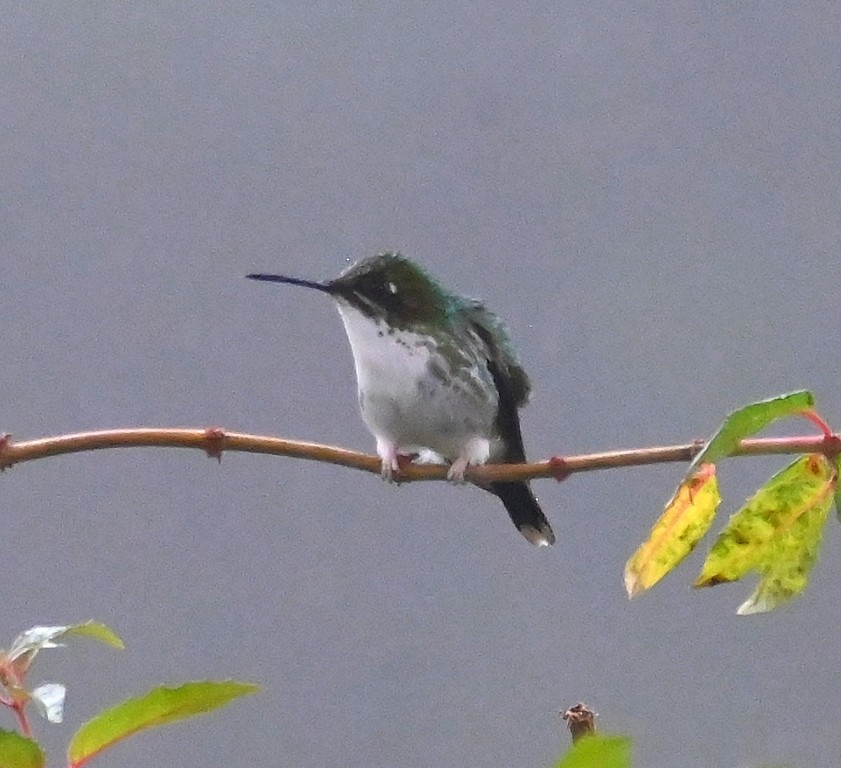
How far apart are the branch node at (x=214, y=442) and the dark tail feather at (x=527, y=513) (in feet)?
1.57

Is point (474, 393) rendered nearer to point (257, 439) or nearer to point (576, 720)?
point (257, 439)

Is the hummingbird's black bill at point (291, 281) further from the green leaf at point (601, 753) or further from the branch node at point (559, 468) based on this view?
the green leaf at point (601, 753)

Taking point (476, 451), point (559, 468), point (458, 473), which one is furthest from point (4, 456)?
point (476, 451)

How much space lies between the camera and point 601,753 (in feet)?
0.99

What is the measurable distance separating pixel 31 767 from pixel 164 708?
0.18 ft

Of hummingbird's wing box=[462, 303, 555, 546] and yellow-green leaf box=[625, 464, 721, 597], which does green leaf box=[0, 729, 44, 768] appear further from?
hummingbird's wing box=[462, 303, 555, 546]

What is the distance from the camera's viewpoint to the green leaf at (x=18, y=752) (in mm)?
390

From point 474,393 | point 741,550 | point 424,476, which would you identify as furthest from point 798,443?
point 474,393

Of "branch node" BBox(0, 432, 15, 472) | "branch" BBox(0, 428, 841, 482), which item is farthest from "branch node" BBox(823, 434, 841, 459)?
"branch node" BBox(0, 432, 15, 472)

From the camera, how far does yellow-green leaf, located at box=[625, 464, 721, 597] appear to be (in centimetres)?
52

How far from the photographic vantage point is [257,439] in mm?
533

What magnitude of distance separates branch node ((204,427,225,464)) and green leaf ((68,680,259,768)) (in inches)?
5.1

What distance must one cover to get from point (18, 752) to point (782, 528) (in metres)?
0.34

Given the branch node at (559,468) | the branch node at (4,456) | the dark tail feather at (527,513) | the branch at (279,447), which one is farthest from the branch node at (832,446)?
the dark tail feather at (527,513)
